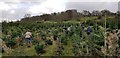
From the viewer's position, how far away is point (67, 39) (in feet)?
70.0

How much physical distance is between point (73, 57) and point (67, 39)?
6173 millimetres

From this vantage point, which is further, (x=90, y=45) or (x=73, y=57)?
(x=90, y=45)

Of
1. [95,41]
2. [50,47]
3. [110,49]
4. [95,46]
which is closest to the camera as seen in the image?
[110,49]

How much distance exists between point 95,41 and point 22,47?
5.25 metres

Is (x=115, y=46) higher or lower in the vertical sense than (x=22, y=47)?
higher

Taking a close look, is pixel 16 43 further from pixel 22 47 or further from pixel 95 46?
pixel 95 46

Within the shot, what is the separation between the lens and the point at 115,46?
50.7 feet

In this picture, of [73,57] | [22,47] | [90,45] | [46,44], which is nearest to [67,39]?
[46,44]

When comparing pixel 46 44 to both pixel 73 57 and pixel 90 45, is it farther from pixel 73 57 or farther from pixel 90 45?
pixel 73 57

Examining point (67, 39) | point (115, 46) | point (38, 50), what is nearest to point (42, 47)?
point (38, 50)

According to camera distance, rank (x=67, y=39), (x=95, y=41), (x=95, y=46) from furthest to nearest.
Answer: (x=67, y=39) < (x=95, y=41) < (x=95, y=46)

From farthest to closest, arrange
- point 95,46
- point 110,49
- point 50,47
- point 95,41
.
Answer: point 50,47, point 95,41, point 95,46, point 110,49

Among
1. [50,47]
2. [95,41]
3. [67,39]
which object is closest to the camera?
[95,41]

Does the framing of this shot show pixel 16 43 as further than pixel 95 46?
Yes
